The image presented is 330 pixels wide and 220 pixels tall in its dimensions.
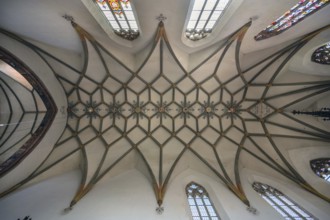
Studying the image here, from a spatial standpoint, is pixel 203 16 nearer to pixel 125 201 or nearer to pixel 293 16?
pixel 293 16

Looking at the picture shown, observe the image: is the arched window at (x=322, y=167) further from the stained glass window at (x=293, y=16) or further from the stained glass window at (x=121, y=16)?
the stained glass window at (x=121, y=16)

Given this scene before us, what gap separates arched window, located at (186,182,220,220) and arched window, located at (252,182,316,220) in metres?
2.78

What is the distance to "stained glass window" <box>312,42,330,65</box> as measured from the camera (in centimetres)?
797

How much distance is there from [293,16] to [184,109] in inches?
280

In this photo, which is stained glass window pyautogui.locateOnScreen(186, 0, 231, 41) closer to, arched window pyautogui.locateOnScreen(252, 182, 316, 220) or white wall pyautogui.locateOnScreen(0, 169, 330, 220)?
white wall pyautogui.locateOnScreen(0, 169, 330, 220)

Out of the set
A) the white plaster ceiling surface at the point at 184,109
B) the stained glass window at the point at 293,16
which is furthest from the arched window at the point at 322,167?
the stained glass window at the point at 293,16

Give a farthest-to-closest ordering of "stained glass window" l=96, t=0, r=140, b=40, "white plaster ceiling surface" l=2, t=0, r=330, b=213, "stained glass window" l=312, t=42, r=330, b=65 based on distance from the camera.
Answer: "white plaster ceiling surface" l=2, t=0, r=330, b=213
"stained glass window" l=312, t=42, r=330, b=65
"stained glass window" l=96, t=0, r=140, b=40

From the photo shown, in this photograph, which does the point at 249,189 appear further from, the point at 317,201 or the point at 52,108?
the point at 52,108

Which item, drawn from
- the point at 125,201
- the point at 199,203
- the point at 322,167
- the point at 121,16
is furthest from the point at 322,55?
the point at 125,201

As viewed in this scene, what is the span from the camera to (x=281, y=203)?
7305mm

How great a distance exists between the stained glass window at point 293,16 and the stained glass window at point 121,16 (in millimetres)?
6401

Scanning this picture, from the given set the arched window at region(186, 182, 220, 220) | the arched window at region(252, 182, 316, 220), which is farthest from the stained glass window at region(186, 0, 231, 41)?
the arched window at region(252, 182, 316, 220)

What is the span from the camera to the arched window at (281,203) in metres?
6.59

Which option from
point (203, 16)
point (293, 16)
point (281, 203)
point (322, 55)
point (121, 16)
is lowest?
point (281, 203)
